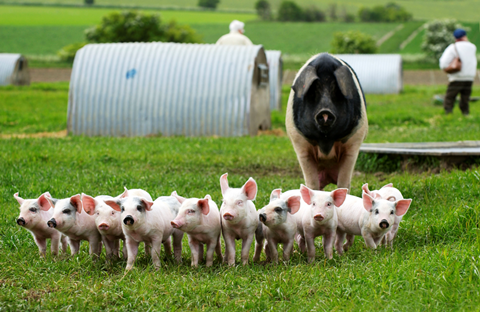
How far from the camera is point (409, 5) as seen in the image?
8312cm

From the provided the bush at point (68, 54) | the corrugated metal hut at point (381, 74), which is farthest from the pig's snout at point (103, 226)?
the bush at point (68, 54)

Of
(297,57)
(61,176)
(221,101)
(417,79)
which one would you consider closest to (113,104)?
(221,101)

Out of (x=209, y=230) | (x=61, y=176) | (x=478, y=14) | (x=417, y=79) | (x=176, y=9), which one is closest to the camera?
(x=209, y=230)

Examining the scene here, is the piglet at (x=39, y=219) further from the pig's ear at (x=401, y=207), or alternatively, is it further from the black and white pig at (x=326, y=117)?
the pig's ear at (x=401, y=207)

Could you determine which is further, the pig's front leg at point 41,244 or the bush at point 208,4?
the bush at point 208,4

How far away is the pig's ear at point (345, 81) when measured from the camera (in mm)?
5191

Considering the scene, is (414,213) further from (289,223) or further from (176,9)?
(176,9)

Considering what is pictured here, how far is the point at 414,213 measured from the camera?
243 inches

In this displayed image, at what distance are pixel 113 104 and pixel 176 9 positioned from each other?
2803 inches

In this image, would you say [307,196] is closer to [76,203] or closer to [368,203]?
[368,203]

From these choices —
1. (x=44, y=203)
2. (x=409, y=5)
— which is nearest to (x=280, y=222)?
(x=44, y=203)

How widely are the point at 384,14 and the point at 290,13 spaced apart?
1154cm

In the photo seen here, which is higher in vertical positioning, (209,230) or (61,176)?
(209,230)

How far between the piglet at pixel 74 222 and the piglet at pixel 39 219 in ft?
0.25
